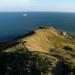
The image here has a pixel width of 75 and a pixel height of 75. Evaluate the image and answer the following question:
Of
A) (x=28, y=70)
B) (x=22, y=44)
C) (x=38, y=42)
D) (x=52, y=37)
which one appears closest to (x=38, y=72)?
(x=28, y=70)

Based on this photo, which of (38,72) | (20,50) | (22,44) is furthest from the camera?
(22,44)

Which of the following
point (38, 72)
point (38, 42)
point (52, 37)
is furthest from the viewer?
point (52, 37)

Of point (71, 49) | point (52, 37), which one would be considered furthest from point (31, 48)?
point (52, 37)

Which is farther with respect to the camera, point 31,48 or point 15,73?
point 31,48

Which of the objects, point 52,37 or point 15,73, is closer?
point 15,73

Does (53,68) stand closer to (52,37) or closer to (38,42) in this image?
(38,42)

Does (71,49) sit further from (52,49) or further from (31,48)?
(31,48)

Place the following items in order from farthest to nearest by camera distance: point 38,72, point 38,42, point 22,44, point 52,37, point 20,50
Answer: point 52,37 → point 38,42 → point 22,44 → point 20,50 → point 38,72

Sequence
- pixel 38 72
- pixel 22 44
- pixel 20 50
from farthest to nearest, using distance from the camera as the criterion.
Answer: pixel 22 44 → pixel 20 50 → pixel 38 72
